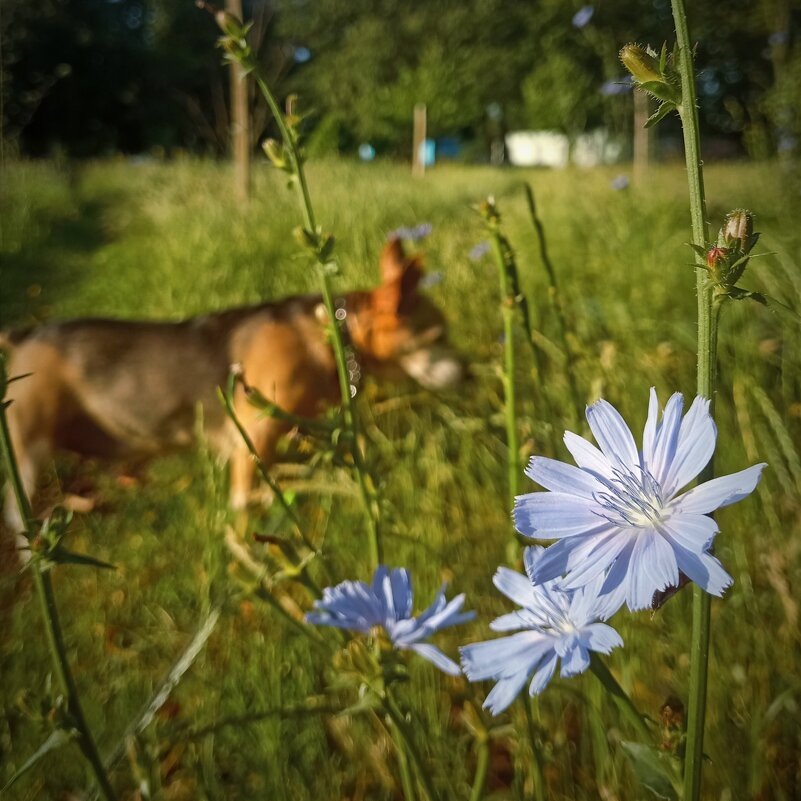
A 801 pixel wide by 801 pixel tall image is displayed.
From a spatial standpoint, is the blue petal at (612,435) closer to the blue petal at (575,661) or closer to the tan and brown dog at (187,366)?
the blue petal at (575,661)

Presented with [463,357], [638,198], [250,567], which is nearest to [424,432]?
[463,357]

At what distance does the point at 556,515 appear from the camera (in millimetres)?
220

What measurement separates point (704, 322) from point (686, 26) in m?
0.09

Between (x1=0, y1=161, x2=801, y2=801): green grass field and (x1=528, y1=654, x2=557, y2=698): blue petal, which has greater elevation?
(x1=528, y1=654, x2=557, y2=698): blue petal

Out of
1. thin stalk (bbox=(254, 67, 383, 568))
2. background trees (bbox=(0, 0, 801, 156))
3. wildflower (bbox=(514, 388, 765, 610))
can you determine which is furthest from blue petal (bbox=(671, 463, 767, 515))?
background trees (bbox=(0, 0, 801, 156))

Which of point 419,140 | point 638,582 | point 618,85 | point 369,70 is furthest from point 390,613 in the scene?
point 369,70

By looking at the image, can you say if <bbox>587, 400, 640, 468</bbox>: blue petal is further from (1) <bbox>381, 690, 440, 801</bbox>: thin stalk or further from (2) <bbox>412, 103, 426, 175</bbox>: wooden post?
(2) <bbox>412, 103, 426, 175</bbox>: wooden post

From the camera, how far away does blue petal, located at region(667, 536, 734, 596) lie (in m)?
A: 0.18

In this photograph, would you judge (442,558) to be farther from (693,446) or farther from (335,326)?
(693,446)

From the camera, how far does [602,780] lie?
0.54 meters

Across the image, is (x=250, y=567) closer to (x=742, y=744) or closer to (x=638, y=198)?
(x=742, y=744)

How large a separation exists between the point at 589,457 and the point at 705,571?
63 millimetres

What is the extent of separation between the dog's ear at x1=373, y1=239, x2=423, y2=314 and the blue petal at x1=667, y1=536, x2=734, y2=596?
1247mm

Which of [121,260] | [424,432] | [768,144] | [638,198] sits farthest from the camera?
[121,260]
